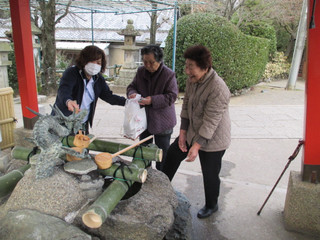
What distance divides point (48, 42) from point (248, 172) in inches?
317

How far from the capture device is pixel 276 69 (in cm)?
1391

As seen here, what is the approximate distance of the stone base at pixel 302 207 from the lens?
2.50m

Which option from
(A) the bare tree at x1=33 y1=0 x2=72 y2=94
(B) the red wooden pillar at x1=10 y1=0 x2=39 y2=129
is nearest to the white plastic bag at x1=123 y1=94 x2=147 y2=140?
(B) the red wooden pillar at x1=10 y1=0 x2=39 y2=129

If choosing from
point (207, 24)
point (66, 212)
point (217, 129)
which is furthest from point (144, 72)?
point (207, 24)

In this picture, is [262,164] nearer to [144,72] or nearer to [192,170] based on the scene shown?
[192,170]

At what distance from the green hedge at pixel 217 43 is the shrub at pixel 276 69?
4.55 metres

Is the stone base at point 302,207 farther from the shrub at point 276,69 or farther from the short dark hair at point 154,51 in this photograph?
the shrub at point 276,69

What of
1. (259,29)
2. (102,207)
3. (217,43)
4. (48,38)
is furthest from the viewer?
(259,29)

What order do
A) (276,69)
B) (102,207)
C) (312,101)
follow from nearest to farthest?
1. (102,207)
2. (312,101)
3. (276,69)

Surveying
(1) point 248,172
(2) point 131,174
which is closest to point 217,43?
(1) point 248,172

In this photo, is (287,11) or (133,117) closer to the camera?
(133,117)

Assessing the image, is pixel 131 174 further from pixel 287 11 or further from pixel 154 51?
pixel 287 11

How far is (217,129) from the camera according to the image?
247cm

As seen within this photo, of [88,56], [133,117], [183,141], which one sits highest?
[88,56]
